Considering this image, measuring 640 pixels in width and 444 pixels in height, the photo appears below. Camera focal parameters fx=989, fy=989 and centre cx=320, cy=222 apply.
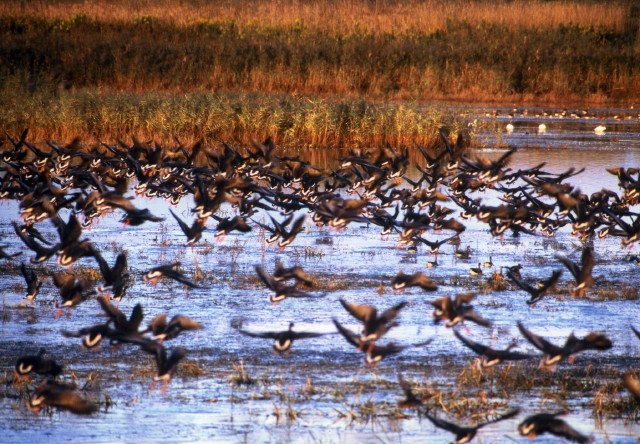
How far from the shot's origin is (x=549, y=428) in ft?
18.5

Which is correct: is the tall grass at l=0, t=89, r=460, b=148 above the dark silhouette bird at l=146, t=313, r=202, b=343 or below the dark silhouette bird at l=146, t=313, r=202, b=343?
below

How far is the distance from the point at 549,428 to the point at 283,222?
207 inches

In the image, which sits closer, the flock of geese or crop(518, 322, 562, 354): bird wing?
crop(518, 322, 562, 354): bird wing

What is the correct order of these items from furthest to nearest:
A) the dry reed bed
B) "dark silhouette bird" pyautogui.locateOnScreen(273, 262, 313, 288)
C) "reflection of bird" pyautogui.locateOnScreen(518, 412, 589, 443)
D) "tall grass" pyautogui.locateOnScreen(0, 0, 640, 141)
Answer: the dry reed bed → "tall grass" pyautogui.locateOnScreen(0, 0, 640, 141) → "dark silhouette bird" pyautogui.locateOnScreen(273, 262, 313, 288) → "reflection of bird" pyautogui.locateOnScreen(518, 412, 589, 443)

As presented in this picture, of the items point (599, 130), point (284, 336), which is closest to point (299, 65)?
point (599, 130)

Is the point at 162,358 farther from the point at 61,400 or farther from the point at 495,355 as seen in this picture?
the point at 495,355

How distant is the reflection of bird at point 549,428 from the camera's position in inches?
218

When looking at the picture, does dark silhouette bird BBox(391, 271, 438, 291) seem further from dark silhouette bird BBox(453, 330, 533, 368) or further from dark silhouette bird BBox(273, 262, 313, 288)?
dark silhouette bird BBox(453, 330, 533, 368)

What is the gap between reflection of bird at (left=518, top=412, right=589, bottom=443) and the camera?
5.54m

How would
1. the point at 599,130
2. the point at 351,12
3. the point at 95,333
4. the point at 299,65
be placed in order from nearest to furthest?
1. the point at 95,333
2. the point at 599,130
3. the point at 299,65
4. the point at 351,12

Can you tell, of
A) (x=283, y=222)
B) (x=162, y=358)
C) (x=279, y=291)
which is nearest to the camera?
(x=162, y=358)

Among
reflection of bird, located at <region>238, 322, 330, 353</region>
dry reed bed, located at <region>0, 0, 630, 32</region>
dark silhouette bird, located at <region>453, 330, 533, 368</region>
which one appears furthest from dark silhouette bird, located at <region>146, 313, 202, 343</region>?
dry reed bed, located at <region>0, 0, 630, 32</region>

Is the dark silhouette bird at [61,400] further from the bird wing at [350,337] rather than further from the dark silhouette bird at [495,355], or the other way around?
the dark silhouette bird at [495,355]

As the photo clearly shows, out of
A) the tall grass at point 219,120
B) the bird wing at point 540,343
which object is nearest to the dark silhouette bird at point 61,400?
the bird wing at point 540,343
